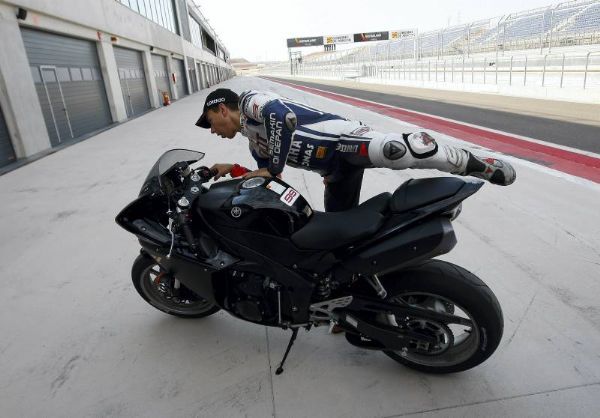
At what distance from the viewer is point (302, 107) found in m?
2.58

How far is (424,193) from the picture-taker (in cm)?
189

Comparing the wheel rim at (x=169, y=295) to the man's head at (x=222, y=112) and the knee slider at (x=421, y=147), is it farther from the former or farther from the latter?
the knee slider at (x=421, y=147)

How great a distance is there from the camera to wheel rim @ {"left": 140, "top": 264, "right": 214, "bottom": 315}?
2.62m

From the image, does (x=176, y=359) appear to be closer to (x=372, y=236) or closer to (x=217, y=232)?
(x=217, y=232)

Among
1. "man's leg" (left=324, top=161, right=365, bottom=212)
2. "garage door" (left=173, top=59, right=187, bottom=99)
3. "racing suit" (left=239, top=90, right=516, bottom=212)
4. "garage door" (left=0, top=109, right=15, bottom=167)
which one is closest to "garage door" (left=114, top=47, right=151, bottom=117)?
"garage door" (left=0, top=109, right=15, bottom=167)

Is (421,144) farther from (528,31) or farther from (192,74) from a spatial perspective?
(192,74)

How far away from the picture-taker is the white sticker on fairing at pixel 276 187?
6.61 feet

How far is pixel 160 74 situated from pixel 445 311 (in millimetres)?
23405

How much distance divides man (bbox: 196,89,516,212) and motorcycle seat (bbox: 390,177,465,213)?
1.42ft

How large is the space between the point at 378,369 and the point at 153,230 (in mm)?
1472

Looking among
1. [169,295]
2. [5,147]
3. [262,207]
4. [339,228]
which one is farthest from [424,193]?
[5,147]

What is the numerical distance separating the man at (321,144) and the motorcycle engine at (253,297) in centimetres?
56

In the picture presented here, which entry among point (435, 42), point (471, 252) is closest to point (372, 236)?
point (471, 252)

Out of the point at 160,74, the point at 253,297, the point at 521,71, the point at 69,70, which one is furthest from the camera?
the point at 160,74
